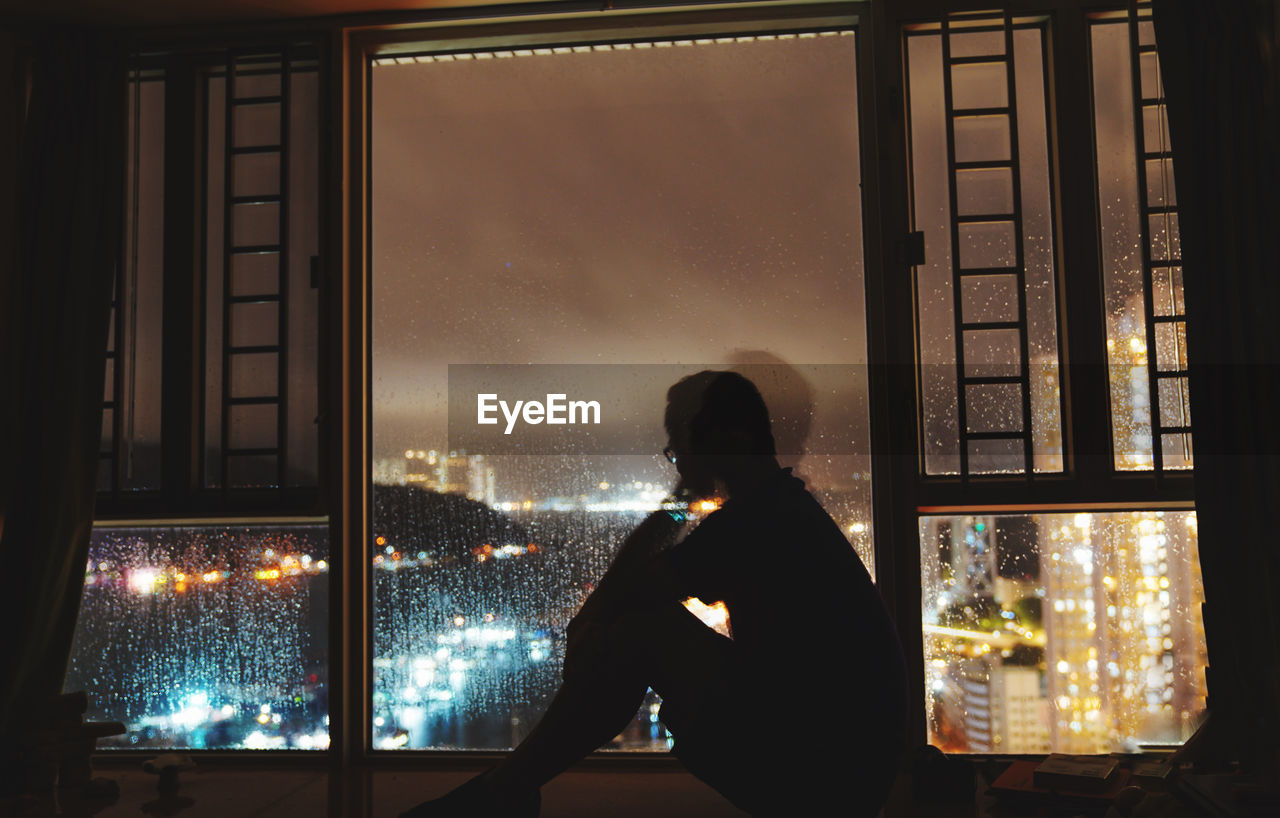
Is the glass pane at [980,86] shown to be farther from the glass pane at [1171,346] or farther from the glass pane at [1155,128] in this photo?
the glass pane at [1171,346]

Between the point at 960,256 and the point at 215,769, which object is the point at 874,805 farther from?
the point at 215,769

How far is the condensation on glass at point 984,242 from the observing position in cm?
213

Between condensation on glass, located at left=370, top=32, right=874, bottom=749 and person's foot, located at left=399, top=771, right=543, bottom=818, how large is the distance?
2.52 feet

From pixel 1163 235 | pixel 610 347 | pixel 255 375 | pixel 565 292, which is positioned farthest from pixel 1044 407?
pixel 255 375

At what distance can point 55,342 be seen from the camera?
215cm

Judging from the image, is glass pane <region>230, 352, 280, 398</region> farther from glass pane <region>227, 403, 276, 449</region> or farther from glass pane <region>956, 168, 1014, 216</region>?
glass pane <region>956, 168, 1014, 216</region>

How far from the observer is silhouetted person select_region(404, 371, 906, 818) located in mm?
1358

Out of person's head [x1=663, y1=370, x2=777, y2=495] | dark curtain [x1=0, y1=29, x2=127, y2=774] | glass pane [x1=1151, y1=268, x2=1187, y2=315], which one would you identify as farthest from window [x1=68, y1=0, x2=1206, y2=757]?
person's head [x1=663, y1=370, x2=777, y2=495]

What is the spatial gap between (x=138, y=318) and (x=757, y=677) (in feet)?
6.55

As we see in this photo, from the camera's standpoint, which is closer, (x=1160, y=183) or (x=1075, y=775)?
(x=1075, y=775)

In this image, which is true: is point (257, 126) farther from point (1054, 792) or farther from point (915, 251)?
point (1054, 792)

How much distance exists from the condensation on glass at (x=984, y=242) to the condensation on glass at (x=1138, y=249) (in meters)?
0.15

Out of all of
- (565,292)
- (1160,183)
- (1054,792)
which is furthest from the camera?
(565,292)

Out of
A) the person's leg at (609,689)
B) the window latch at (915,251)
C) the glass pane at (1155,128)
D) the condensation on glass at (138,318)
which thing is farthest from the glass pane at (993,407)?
the condensation on glass at (138,318)
